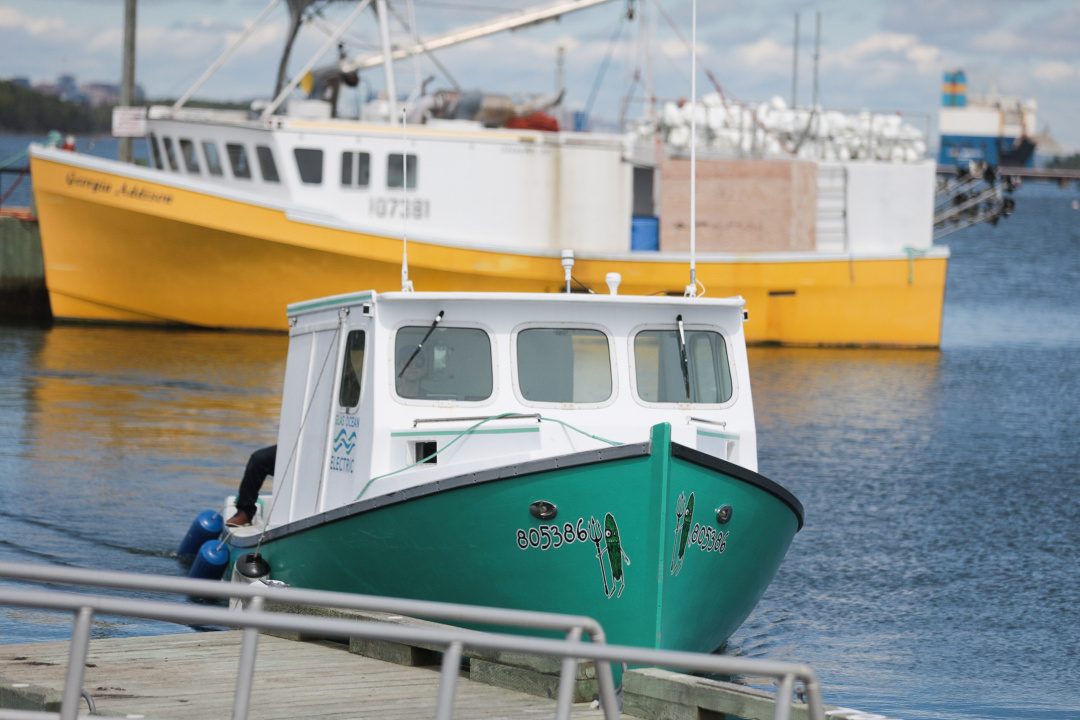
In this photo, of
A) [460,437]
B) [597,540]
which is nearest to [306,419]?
[460,437]

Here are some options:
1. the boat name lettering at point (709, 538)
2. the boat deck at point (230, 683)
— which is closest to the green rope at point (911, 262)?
the boat name lettering at point (709, 538)

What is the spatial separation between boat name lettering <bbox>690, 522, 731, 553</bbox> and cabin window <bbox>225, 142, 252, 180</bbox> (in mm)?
18206

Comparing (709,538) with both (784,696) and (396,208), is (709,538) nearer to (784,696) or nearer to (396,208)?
(784,696)

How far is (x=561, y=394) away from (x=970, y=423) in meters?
12.7

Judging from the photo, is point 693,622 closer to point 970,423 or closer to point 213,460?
point 213,460

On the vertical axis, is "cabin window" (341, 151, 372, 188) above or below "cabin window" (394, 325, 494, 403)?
above

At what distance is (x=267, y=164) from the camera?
24250mm

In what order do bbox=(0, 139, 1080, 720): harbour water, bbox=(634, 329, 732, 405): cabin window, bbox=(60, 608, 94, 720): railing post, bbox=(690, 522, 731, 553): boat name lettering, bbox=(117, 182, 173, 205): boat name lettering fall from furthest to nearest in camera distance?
1. bbox=(117, 182, 173, 205): boat name lettering
2. bbox=(0, 139, 1080, 720): harbour water
3. bbox=(634, 329, 732, 405): cabin window
4. bbox=(690, 522, 731, 553): boat name lettering
5. bbox=(60, 608, 94, 720): railing post

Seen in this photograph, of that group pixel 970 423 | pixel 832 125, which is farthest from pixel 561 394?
pixel 832 125

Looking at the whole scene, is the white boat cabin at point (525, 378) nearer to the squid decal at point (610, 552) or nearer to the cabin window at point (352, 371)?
the cabin window at point (352, 371)

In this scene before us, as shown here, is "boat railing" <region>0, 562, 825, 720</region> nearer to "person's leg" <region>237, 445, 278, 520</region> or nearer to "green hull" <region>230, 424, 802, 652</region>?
"green hull" <region>230, 424, 802, 652</region>

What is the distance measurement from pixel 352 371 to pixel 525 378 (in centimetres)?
114

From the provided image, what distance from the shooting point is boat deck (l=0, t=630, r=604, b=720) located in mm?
6051

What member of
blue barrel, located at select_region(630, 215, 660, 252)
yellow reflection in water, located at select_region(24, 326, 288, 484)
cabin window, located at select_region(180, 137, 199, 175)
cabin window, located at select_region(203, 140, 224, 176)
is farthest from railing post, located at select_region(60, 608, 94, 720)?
blue barrel, located at select_region(630, 215, 660, 252)
